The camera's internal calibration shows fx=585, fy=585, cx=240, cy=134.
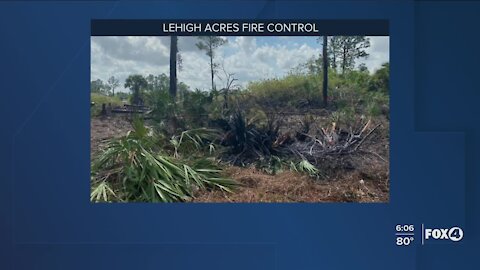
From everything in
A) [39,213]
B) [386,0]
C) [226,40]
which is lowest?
[39,213]

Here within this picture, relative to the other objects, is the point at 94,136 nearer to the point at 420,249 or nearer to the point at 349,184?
the point at 349,184

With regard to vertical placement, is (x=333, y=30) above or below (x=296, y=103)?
above

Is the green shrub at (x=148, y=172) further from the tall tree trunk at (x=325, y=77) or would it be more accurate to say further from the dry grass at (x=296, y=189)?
the tall tree trunk at (x=325, y=77)

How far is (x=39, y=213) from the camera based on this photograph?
281 centimetres

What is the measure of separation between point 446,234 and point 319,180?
0.65 m

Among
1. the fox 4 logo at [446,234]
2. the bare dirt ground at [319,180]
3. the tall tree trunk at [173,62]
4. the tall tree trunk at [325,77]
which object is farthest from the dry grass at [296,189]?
the tall tree trunk at [173,62]

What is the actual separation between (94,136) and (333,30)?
1256 millimetres

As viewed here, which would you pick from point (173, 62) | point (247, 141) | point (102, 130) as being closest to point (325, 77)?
point (247, 141)

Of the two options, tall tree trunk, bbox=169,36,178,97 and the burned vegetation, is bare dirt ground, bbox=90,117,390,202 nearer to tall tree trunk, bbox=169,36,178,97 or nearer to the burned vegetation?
Result: the burned vegetation

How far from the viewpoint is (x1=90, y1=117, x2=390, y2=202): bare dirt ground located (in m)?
2.80

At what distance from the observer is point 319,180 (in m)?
2.82

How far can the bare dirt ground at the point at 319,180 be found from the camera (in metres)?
2.80

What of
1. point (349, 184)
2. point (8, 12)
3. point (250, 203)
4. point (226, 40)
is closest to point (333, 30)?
point (226, 40)

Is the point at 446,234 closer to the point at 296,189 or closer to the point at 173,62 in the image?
the point at 296,189
